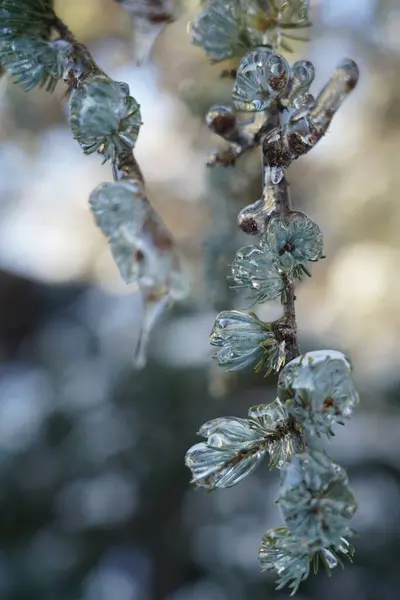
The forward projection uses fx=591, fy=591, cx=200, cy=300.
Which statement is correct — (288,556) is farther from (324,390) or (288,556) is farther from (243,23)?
(243,23)

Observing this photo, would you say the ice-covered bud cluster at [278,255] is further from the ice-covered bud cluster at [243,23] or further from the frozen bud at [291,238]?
the ice-covered bud cluster at [243,23]

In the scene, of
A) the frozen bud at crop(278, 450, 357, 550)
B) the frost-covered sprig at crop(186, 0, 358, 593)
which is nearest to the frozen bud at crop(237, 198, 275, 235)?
the frost-covered sprig at crop(186, 0, 358, 593)

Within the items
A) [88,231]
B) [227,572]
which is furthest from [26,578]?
[88,231]

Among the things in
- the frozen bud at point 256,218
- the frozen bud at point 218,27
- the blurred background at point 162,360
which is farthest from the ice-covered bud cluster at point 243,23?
the blurred background at point 162,360

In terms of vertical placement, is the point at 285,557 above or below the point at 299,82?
below

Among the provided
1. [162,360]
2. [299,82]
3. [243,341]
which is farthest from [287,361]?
[162,360]

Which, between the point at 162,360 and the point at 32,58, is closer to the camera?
the point at 32,58
